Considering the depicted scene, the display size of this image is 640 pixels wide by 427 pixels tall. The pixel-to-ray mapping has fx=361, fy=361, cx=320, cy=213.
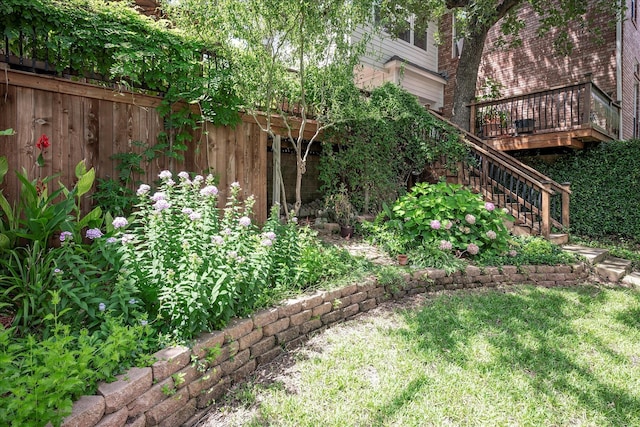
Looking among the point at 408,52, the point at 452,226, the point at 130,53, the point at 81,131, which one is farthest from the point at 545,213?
the point at 408,52

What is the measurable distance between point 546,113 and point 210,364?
9014mm

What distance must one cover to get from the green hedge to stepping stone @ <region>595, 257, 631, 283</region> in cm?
226

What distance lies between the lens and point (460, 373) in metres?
2.42

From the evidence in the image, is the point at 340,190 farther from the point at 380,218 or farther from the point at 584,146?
the point at 584,146

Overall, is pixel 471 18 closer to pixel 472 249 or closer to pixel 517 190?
pixel 517 190

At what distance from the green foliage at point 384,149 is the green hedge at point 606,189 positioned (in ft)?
10.4

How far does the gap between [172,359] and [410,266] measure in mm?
2913

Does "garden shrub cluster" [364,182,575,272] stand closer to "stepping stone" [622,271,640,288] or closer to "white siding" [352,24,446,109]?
"stepping stone" [622,271,640,288]

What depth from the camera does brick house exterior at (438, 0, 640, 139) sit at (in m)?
9.34

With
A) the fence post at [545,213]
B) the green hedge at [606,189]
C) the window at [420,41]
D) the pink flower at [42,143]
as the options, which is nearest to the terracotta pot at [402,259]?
the fence post at [545,213]

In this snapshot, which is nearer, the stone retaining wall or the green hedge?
the stone retaining wall

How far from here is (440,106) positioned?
40.5ft

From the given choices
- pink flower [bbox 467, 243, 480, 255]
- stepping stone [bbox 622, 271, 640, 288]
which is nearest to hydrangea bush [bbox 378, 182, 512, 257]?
pink flower [bbox 467, 243, 480, 255]

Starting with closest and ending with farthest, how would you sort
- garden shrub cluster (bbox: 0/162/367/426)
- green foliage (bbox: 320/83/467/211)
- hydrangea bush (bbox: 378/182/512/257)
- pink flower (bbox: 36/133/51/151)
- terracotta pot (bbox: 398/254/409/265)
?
garden shrub cluster (bbox: 0/162/367/426) → pink flower (bbox: 36/133/51/151) → terracotta pot (bbox: 398/254/409/265) → hydrangea bush (bbox: 378/182/512/257) → green foliage (bbox: 320/83/467/211)
